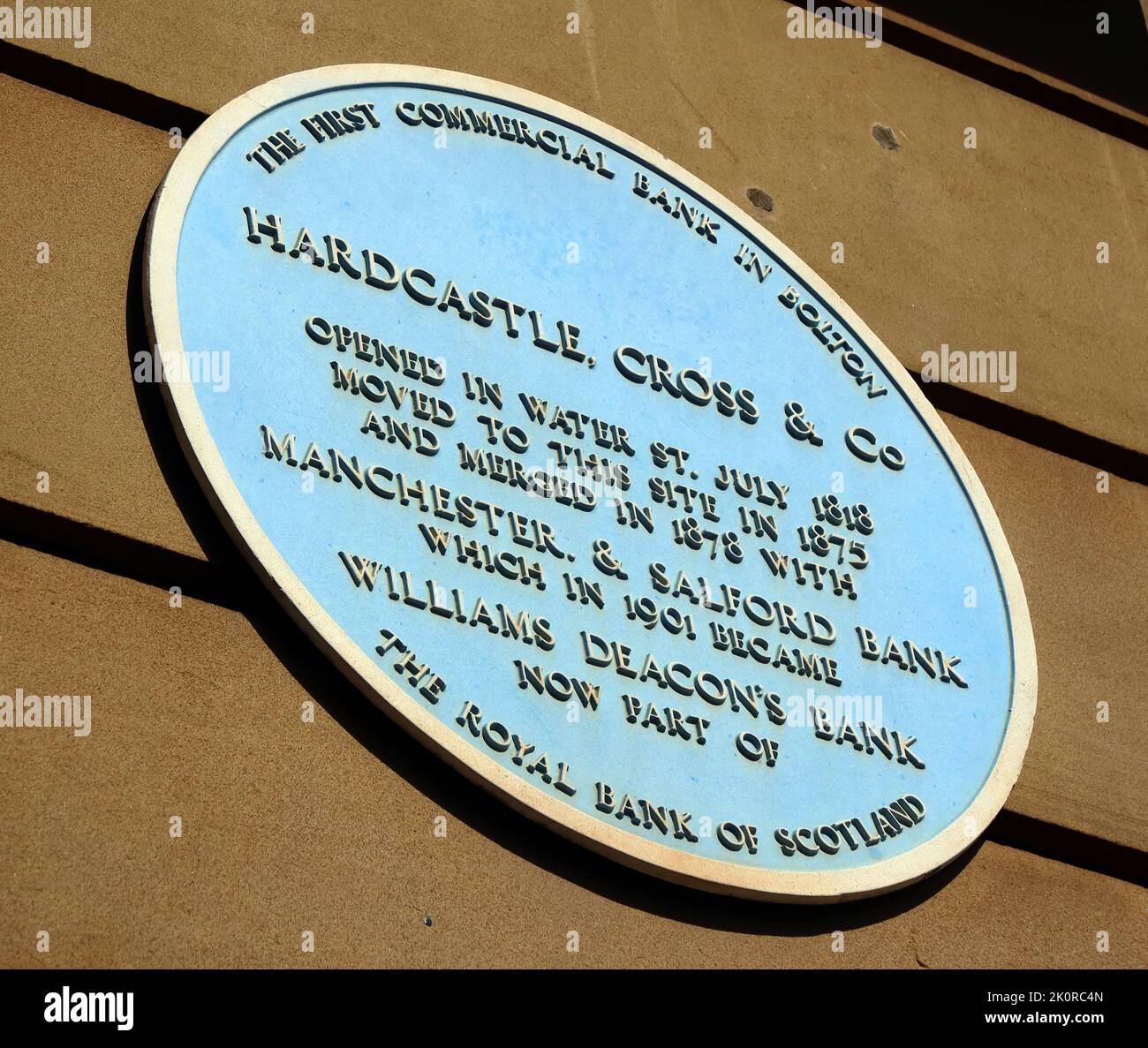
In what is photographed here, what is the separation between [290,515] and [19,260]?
82 cm

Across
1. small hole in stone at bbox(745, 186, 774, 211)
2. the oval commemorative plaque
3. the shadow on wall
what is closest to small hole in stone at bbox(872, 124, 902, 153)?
small hole in stone at bbox(745, 186, 774, 211)

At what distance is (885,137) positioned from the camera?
510 cm

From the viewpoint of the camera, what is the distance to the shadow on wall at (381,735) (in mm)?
3338

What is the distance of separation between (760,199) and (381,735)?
2101 mm

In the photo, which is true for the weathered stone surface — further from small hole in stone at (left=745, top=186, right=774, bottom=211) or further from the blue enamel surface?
the blue enamel surface

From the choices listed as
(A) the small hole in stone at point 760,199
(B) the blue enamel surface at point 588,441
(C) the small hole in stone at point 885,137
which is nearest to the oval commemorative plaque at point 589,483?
(B) the blue enamel surface at point 588,441

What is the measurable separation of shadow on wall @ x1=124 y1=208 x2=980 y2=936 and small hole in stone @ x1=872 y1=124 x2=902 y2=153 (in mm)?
2531

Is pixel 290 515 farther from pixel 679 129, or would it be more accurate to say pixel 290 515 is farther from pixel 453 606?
pixel 679 129

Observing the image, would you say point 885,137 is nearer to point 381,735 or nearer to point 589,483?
point 589,483

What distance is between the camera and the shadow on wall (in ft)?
11.0

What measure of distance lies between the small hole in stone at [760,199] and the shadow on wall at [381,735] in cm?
190

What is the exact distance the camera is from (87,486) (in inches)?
131

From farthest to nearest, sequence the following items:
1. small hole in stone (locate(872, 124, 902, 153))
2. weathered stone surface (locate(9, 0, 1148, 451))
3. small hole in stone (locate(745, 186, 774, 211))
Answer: small hole in stone (locate(872, 124, 902, 153))
small hole in stone (locate(745, 186, 774, 211))
weathered stone surface (locate(9, 0, 1148, 451))
